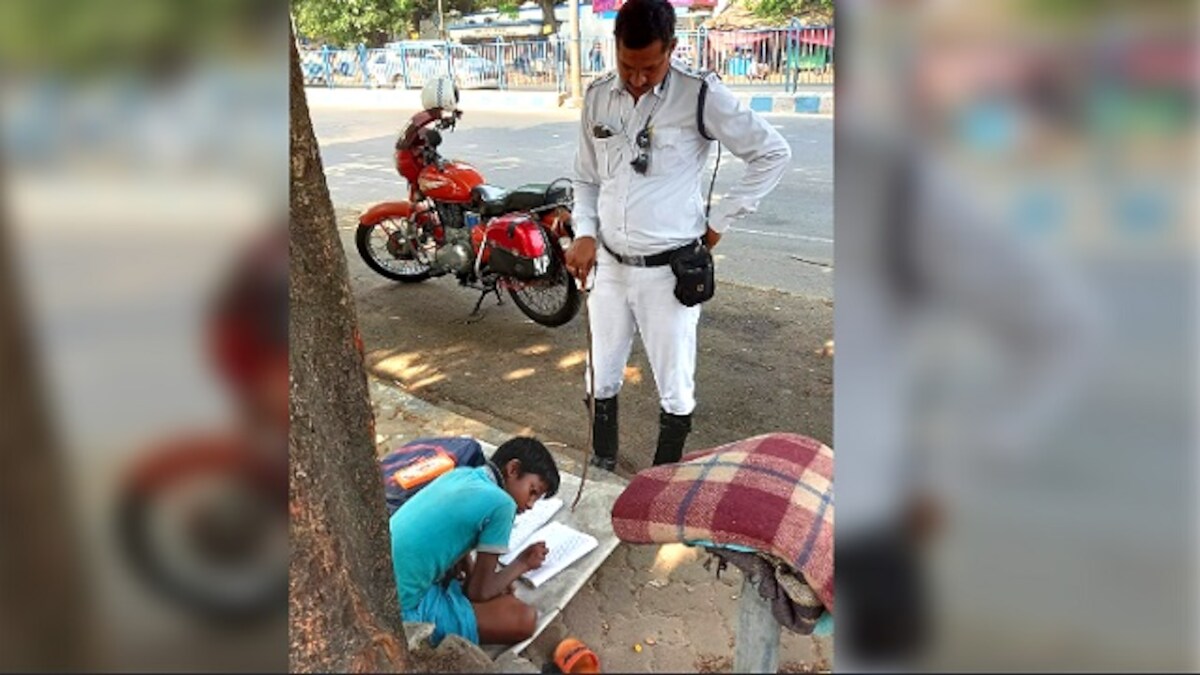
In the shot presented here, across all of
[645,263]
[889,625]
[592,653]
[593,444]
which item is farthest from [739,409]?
[889,625]

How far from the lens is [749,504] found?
4.95ft

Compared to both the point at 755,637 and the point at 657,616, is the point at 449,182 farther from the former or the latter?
the point at 755,637

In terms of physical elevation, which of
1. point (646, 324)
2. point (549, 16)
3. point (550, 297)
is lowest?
point (550, 297)

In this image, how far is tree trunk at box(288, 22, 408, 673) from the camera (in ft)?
4.65

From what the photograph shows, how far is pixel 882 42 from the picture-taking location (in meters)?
0.64

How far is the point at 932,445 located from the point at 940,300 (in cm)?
12

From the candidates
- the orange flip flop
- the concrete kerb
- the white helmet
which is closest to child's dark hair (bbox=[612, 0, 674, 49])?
the orange flip flop

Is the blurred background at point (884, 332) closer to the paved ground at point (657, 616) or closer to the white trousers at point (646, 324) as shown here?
the paved ground at point (657, 616)

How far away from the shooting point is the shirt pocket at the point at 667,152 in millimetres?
2943

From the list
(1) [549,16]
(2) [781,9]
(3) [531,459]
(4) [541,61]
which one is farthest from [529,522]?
(1) [549,16]

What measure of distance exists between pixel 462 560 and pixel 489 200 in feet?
11.2

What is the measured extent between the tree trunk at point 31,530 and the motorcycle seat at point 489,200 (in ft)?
16.1

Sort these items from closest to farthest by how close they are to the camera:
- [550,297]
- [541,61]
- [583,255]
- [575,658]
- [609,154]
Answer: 1. [575,658]
2. [609,154]
3. [583,255]
4. [550,297]
5. [541,61]

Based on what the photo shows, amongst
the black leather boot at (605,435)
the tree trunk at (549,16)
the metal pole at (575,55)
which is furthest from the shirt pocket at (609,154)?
the tree trunk at (549,16)
